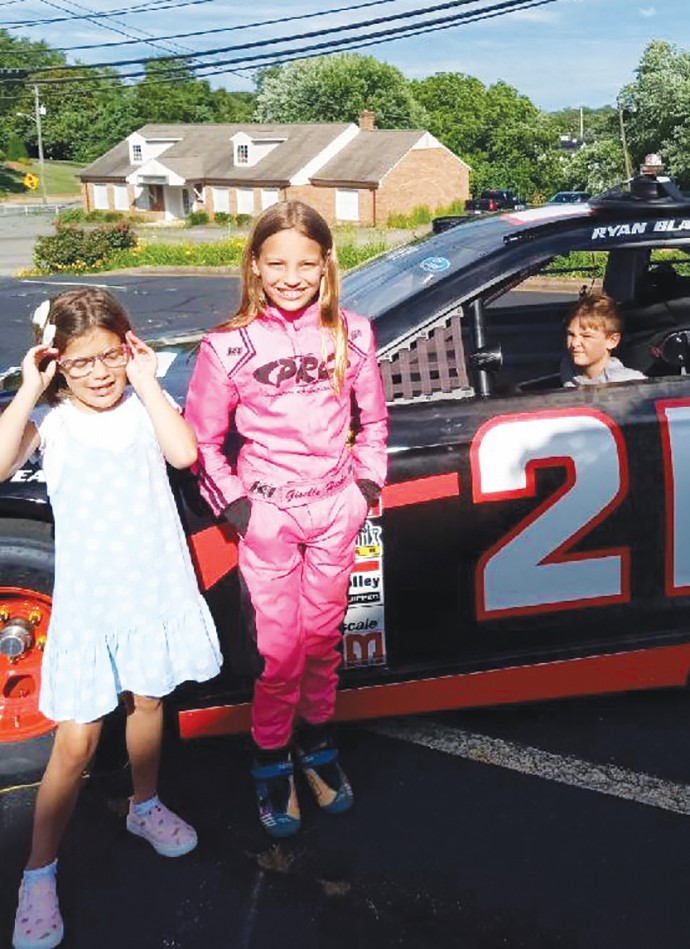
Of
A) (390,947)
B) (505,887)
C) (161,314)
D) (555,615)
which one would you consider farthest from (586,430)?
(161,314)

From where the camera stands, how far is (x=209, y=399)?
2.43 metres

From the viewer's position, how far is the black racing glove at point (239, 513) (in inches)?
95.6

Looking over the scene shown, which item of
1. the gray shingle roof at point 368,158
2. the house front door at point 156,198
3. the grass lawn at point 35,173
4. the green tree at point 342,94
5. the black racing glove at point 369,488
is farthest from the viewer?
the grass lawn at point 35,173

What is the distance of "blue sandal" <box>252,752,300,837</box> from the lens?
8.94 feet

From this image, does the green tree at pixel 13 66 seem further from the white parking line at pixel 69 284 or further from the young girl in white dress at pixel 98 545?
the young girl in white dress at pixel 98 545

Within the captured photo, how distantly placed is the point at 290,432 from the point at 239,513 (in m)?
0.25

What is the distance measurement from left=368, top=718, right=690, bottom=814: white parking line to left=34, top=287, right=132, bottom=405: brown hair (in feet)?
5.57

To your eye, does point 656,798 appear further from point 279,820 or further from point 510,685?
point 279,820

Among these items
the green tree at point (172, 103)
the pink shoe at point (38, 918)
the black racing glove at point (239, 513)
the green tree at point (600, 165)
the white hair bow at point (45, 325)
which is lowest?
the pink shoe at point (38, 918)

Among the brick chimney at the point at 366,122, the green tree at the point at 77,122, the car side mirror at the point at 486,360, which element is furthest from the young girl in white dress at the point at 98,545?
the green tree at the point at 77,122

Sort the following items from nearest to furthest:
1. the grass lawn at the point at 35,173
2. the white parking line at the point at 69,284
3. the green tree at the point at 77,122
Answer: the white parking line at the point at 69,284 < the grass lawn at the point at 35,173 < the green tree at the point at 77,122

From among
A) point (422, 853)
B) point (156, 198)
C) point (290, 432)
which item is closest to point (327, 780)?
point (422, 853)

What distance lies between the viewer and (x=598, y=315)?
10.7 feet

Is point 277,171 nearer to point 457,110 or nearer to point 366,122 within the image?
point 366,122
